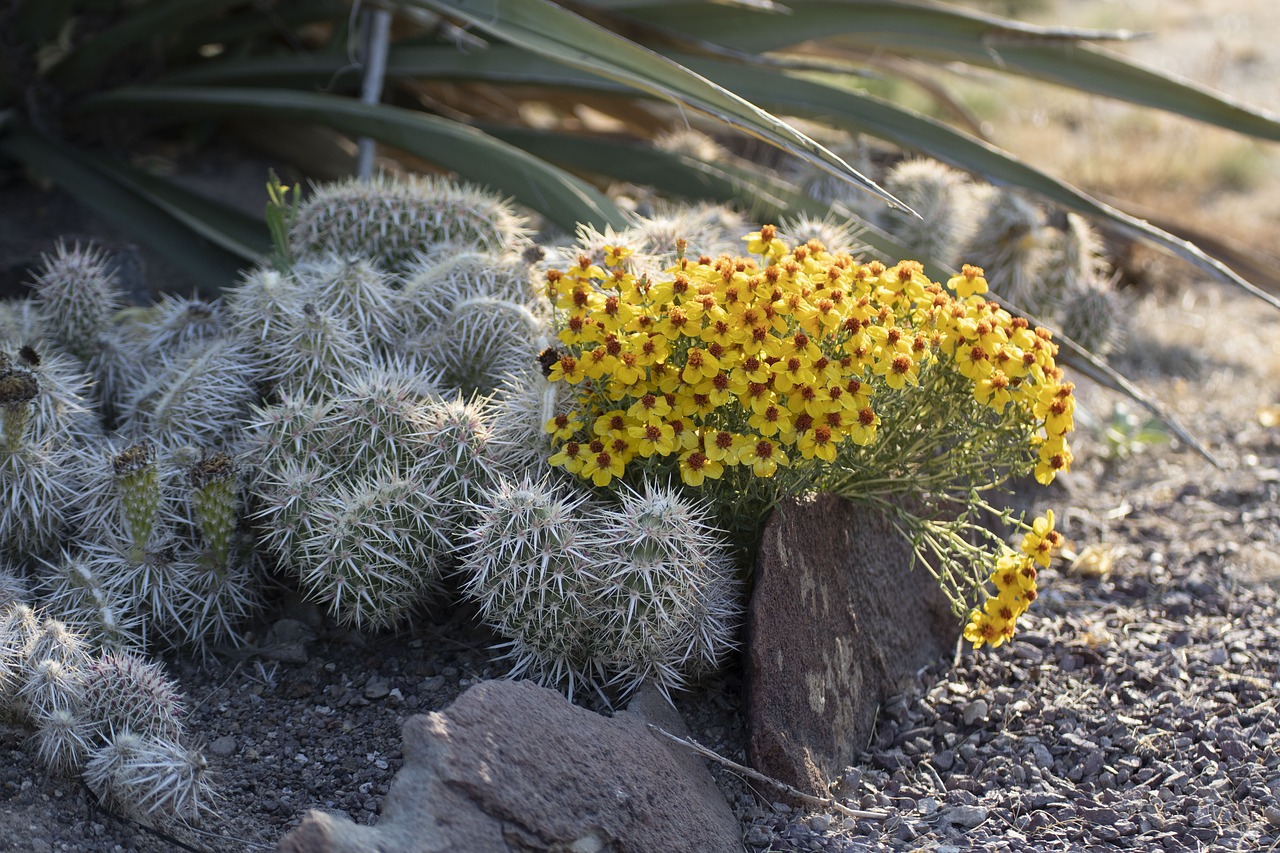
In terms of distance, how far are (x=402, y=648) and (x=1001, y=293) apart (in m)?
2.59

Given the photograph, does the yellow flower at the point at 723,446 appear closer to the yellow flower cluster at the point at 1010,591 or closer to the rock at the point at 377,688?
the yellow flower cluster at the point at 1010,591

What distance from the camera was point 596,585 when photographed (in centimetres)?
240

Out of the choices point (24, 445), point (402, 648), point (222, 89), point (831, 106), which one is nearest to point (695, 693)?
point (402, 648)

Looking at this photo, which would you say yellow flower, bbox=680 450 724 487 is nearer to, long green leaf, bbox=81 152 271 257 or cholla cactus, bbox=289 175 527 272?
cholla cactus, bbox=289 175 527 272

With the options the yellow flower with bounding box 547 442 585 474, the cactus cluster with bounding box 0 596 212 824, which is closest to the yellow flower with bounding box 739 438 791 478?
the yellow flower with bounding box 547 442 585 474

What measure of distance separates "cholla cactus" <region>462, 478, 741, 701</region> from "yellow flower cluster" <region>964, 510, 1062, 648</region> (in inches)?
20.7

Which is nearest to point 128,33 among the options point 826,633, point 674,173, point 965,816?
point 674,173

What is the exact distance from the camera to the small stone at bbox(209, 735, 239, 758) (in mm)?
2436

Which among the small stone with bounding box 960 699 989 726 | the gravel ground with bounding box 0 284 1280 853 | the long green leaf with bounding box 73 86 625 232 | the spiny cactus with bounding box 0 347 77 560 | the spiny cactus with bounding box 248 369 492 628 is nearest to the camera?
the gravel ground with bounding box 0 284 1280 853

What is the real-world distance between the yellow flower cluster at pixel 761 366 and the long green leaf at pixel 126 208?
178 centimetres

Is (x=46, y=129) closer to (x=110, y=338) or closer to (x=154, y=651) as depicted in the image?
(x=110, y=338)

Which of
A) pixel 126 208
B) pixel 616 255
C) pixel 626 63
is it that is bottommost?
pixel 616 255

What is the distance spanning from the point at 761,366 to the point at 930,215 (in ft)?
6.64

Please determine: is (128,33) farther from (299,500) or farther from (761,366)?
(761,366)
